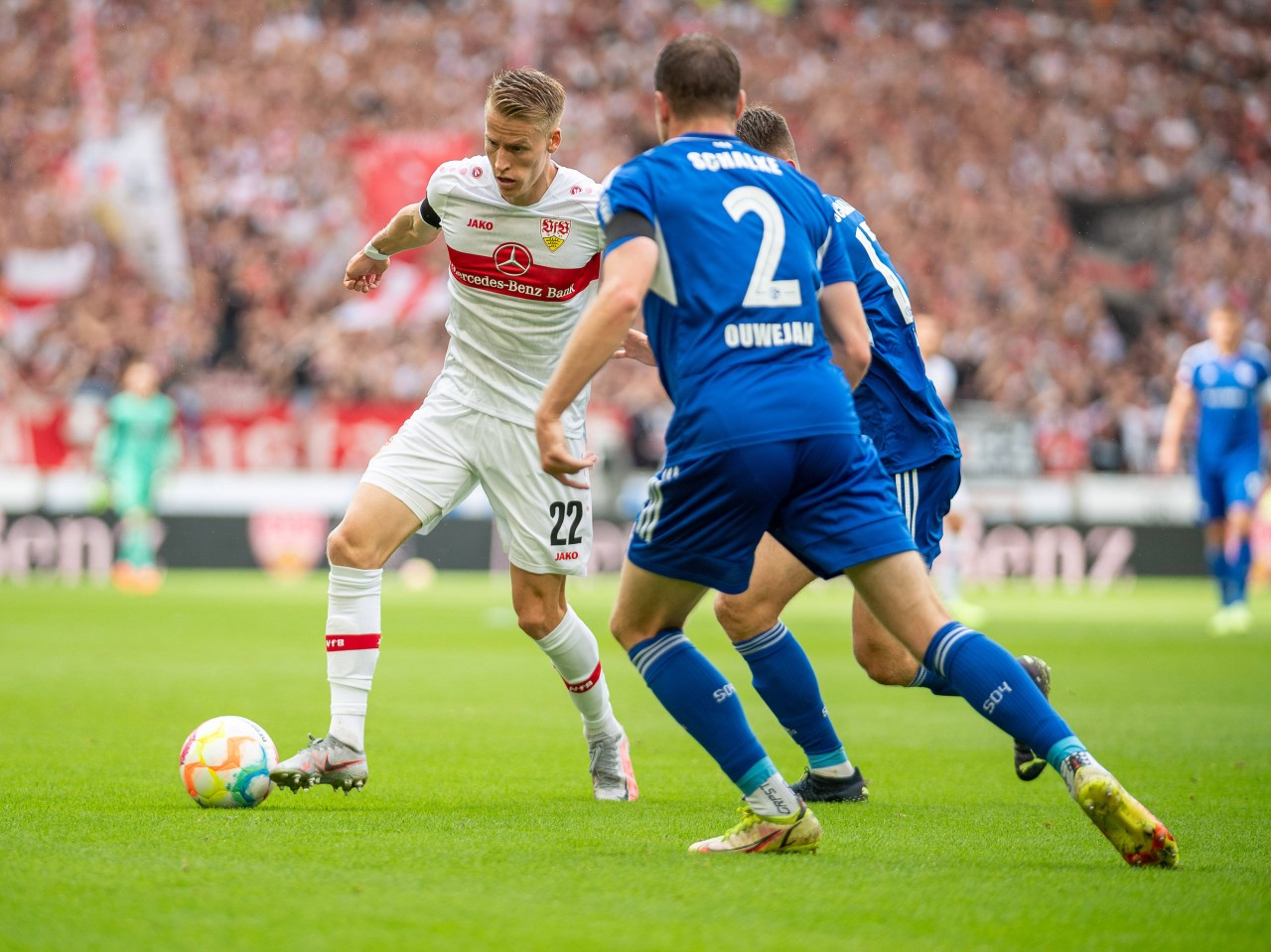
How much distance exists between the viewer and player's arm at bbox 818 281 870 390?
4.66m

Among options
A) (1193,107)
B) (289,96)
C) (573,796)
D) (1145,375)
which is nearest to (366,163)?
(289,96)

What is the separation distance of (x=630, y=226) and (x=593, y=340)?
1.07 feet

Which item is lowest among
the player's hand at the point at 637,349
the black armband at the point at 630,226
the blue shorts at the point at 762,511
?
the blue shorts at the point at 762,511

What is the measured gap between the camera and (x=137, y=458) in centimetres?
1984

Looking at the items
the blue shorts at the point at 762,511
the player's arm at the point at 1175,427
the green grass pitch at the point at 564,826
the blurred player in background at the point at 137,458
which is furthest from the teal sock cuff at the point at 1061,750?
the blurred player in background at the point at 137,458

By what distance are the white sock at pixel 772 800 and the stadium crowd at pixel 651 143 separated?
20.0 meters

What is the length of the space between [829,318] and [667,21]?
28339 mm

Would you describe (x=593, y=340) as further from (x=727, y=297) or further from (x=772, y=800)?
(x=772, y=800)

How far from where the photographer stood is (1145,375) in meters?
27.8

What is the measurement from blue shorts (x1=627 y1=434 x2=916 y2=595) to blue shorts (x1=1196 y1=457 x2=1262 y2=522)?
11495 millimetres

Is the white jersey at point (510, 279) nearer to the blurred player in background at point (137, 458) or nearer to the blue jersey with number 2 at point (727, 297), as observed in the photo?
the blue jersey with number 2 at point (727, 297)

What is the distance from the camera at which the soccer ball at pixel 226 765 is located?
533 cm

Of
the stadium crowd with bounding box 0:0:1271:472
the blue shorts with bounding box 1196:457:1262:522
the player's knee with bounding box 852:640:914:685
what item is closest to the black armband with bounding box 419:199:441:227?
the player's knee with bounding box 852:640:914:685

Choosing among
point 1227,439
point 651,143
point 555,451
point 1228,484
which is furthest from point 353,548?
point 651,143
